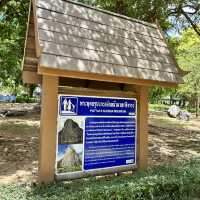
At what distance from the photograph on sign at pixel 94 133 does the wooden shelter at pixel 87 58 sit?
141mm

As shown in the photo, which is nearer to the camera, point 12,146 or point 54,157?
point 54,157

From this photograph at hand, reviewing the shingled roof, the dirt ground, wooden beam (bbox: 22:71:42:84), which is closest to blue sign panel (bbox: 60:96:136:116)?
the shingled roof

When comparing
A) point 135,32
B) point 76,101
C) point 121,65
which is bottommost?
point 76,101

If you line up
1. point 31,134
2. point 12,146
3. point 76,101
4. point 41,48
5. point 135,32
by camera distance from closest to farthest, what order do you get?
point 41,48
point 76,101
point 135,32
point 12,146
point 31,134

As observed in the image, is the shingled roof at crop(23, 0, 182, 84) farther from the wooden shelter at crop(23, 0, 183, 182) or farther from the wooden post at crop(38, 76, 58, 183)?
the wooden post at crop(38, 76, 58, 183)

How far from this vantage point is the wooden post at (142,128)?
7109mm

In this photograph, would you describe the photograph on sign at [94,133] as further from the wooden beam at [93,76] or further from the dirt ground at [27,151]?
the dirt ground at [27,151]

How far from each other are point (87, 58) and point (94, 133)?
133 cm

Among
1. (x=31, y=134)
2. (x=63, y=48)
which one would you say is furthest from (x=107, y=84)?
(x=31, y=134)

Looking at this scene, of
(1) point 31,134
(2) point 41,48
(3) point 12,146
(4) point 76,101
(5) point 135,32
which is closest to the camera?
(2) point 41,48

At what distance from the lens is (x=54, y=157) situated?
5.86 meters

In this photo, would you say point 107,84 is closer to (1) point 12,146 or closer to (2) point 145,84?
(2) point 145,84

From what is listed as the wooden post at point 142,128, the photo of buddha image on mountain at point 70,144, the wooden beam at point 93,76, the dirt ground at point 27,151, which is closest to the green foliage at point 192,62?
the dirt ground at point 27,151

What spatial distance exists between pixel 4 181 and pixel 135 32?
13.2 feet
